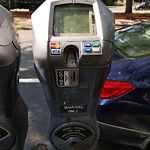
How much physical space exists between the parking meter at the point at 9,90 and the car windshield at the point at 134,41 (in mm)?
Result: 1538

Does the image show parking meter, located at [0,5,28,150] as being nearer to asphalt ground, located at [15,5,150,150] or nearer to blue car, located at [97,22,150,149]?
blue car, located at [97,22,150,149]

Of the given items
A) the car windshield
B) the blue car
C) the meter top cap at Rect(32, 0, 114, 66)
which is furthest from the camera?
the car windshield

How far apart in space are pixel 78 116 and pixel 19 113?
0.48m

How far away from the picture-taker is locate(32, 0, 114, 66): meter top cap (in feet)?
6.33

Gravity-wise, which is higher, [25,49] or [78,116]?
[78,116]

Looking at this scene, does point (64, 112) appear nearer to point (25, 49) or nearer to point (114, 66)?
point (114, 66)

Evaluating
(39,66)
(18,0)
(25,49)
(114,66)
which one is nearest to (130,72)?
(114,66)

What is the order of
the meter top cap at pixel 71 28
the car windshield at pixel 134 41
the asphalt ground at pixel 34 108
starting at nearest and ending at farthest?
the meter top cap at pixel 71 28
the car windshield at pixel 134 41
the asphalt ground at pixel 34 108

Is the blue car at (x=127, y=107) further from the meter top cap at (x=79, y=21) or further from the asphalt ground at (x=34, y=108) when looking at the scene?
the meter top cap at (x=79, y=21)

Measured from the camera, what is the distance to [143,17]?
14359mm

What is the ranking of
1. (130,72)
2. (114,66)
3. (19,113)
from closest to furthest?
1. (19,113)
2. (130,72)
3. (114,66)

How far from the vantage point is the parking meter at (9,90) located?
1954mm

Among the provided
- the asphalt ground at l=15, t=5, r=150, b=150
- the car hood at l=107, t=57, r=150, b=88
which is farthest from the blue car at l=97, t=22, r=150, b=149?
the asphalt ground at l=15, t=5, r=150, b=150

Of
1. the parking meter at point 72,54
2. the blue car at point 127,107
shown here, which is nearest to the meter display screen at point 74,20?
the parking meter at point 72,54
